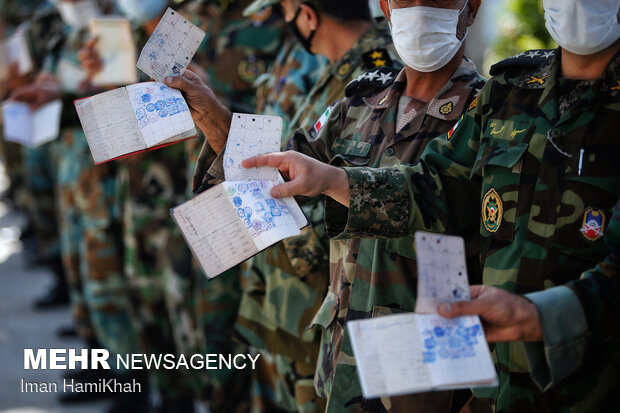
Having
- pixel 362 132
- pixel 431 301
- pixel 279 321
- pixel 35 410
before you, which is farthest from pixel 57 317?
pixel 431 301

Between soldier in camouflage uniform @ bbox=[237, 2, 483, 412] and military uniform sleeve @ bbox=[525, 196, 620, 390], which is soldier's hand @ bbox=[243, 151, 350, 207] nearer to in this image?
soldier in camouflage uniform @ bbox=[237, 2, 483, 412]

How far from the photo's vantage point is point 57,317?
672cm

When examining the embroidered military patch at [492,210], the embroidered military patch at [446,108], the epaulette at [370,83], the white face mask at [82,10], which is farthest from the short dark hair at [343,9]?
the white face mask at [82,10]

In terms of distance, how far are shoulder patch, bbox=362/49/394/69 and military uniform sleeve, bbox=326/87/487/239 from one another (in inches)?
33.9

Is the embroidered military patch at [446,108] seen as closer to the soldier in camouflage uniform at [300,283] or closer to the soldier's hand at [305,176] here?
the soldier's hand at [305,176]

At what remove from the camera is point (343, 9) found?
302cm

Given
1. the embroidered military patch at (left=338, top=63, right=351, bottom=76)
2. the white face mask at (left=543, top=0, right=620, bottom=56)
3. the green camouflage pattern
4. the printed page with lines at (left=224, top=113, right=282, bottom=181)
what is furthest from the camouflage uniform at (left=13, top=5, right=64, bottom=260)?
the white face mask at (left=543, top=0, right=620, bottom=56)

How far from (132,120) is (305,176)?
20.3 inches

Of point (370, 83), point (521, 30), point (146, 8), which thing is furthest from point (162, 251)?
point (521, 30)

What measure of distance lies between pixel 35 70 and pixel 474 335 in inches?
208

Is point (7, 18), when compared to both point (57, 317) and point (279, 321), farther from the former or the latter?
point (279, 321)

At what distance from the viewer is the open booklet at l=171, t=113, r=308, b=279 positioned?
72.7 inches

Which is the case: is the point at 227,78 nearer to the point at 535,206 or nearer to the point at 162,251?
the point at 162,251

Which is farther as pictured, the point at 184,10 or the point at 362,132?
the point at 184,10
